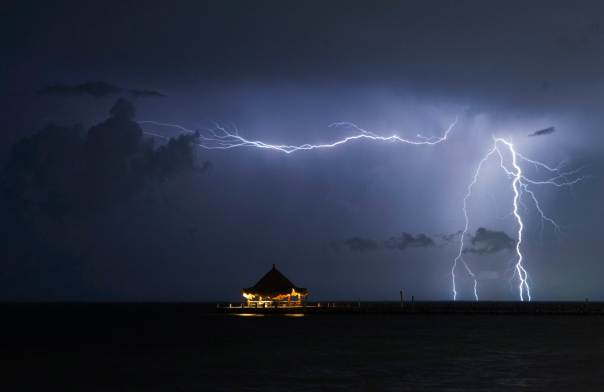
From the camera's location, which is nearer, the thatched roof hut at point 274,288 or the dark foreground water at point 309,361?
the dark foreground water at point 309,361

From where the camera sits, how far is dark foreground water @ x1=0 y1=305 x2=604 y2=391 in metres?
30.6

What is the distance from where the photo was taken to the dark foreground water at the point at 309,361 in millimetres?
30641

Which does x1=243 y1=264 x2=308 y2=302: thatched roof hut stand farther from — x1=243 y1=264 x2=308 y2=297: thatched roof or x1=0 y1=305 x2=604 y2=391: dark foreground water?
x1=0 y1=305 x2=604 y2=391: dark foreground water

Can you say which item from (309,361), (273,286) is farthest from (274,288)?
(309,361)

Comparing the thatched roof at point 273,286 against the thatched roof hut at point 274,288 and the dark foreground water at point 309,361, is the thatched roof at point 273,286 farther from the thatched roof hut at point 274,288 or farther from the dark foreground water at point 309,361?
the dark foreground water at point 309,361

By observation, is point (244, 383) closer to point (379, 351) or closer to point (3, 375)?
point (3, 375)

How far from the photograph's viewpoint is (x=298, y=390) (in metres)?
29.0

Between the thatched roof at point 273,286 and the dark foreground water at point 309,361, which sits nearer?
the dark foreground water at point 309,361

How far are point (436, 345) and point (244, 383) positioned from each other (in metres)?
20.8

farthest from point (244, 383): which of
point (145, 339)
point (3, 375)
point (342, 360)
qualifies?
point (145, 339)

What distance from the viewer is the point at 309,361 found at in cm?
3928

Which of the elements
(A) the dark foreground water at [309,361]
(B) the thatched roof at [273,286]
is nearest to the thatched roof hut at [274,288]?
(B) the thatched roof at [273,286]

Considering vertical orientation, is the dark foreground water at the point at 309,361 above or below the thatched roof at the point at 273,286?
below

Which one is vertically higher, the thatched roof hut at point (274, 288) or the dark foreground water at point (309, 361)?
the thatched roof hut at point (274, 288)
